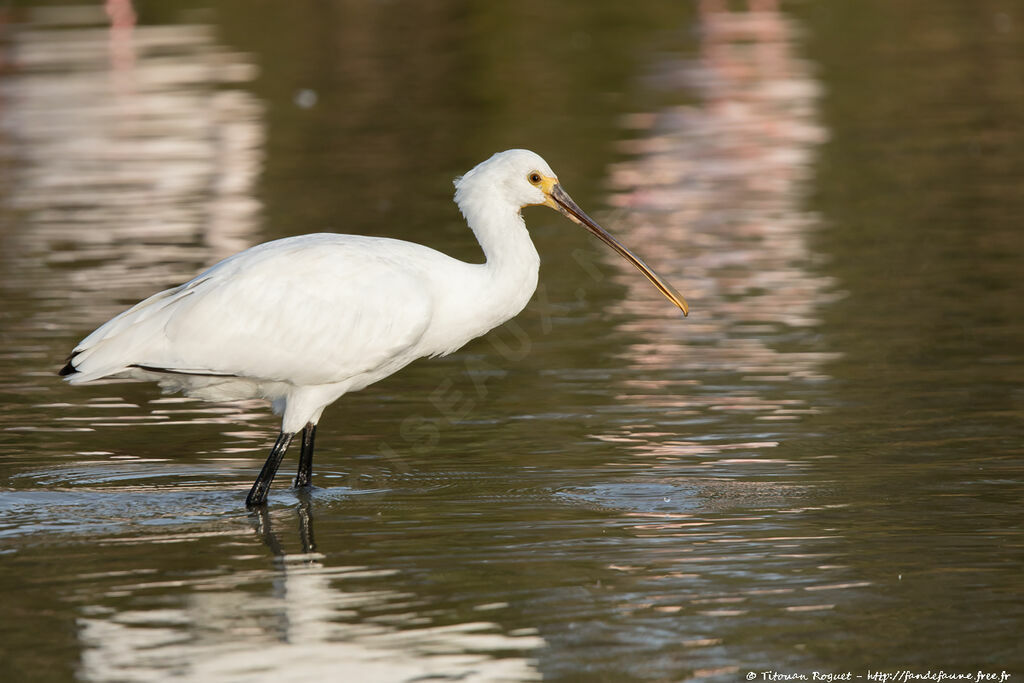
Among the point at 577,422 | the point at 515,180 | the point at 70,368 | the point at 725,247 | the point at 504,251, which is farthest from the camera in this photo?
the point at 725,247

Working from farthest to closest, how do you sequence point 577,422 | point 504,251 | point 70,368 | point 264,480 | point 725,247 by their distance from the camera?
point 725,247
point 577,422
point 504,251
point 70,368
point 264,480

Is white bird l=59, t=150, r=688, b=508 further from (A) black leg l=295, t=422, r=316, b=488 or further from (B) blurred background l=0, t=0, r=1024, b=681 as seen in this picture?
(B) blurred background l=0, t=0, r=1024, b=681

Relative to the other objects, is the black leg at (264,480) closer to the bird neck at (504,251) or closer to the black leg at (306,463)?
the black leg at (306,463)

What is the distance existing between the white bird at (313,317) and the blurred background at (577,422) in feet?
2.15

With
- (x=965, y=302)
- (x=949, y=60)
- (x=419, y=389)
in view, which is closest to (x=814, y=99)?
(x=949, y=60)

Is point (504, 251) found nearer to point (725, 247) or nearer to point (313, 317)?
point (313, 317)

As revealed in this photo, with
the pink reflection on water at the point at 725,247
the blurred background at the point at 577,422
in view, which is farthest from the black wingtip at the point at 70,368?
the pink reflection on water at the point at 725,247

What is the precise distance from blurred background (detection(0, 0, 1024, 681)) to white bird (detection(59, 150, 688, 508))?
66cm

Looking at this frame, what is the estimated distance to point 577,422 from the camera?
38.3 feet

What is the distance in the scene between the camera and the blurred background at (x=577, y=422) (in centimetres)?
774

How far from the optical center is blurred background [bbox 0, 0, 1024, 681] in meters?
7.74

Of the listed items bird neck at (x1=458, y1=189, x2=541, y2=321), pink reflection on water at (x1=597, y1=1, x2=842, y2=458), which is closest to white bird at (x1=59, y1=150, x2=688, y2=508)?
bird neck at (x1=458, y1=189, x2=541, y2=321)

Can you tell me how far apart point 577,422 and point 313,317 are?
2281mm

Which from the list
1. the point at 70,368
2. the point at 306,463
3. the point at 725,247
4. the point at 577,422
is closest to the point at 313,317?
the point at 306,463
